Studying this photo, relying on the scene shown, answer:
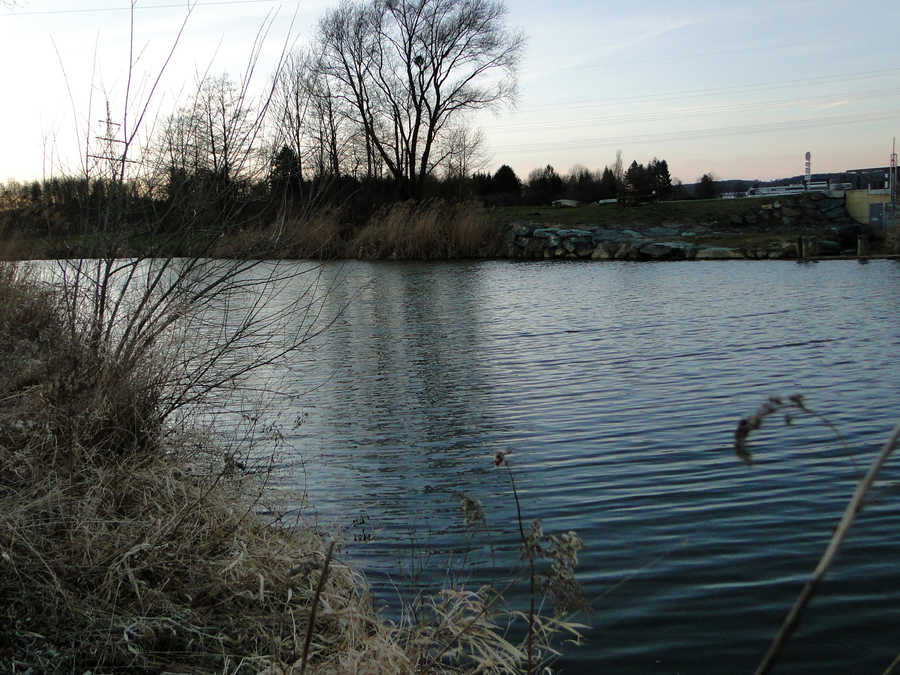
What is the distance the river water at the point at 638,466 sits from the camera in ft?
13.1

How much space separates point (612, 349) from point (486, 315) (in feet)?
15.2

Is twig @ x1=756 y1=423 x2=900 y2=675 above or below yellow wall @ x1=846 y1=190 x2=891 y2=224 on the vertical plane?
below

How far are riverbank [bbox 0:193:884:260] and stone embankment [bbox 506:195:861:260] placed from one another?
0.13 ft

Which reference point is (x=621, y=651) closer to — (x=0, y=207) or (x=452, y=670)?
(x=452, y=670)

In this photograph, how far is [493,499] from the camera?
5812 millimetres

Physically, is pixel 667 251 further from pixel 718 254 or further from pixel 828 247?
pixel 828 247

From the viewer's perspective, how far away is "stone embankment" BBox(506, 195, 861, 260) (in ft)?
91.9

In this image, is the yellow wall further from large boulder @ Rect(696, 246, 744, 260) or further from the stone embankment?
large boulder @ Rect(696, 246, 744, 260)

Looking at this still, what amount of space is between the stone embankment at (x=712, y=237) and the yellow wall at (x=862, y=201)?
1.44 ft

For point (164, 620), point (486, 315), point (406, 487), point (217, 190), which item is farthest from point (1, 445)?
point (486, 315)

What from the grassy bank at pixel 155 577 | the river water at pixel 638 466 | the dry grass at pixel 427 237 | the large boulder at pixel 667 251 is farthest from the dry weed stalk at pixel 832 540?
the dry grass at pixel 427 237

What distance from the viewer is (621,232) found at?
1344 inches

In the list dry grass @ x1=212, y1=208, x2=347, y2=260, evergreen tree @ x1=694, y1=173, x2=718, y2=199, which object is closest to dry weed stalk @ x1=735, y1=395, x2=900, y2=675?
dry grass @ x1=212, y1=208, x2=347, y2=260

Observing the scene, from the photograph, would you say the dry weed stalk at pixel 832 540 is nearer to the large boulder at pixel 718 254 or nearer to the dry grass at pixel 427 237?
the large boulder at pixel 718 254
